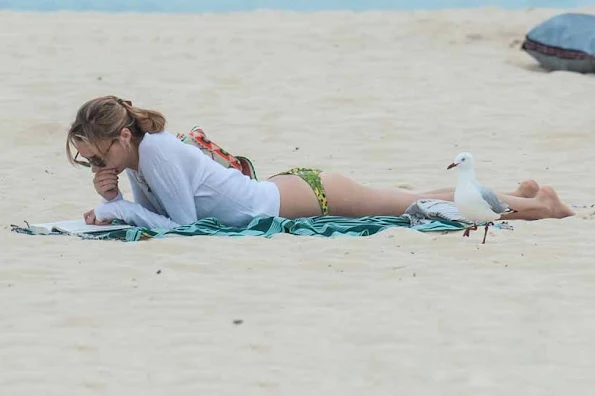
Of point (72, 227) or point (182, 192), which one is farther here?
point (72, 227)

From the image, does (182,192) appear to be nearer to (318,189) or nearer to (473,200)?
(318,189)

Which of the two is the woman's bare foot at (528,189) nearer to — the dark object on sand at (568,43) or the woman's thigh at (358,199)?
the woman's thigh at (358,199)

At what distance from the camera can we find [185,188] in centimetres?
607

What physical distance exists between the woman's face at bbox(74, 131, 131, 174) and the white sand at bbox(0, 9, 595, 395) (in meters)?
0.39

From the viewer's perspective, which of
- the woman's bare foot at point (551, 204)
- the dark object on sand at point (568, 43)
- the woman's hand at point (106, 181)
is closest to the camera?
the woman's hand at point (106, 181)

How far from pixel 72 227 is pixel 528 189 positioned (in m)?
2.30

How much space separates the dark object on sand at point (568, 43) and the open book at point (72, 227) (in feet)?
26.2

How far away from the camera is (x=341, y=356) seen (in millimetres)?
4090

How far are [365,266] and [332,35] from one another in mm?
10721

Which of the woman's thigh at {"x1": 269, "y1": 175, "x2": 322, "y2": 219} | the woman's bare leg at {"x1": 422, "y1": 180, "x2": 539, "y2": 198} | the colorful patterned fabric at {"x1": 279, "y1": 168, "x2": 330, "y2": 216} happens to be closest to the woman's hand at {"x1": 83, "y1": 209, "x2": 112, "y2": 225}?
the woman's thigh at {"x1": 269, "y1": 175, "x2": 322, "y2": 219}

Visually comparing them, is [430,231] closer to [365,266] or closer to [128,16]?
[365,266]

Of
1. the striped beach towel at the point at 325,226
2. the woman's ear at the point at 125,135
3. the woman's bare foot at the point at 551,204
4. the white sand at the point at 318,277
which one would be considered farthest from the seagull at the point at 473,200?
the woman's ear at the point at 125,135

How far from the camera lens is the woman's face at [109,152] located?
19.5 ft

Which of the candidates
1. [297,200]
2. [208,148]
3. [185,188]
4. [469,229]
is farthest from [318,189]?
[469,229]
